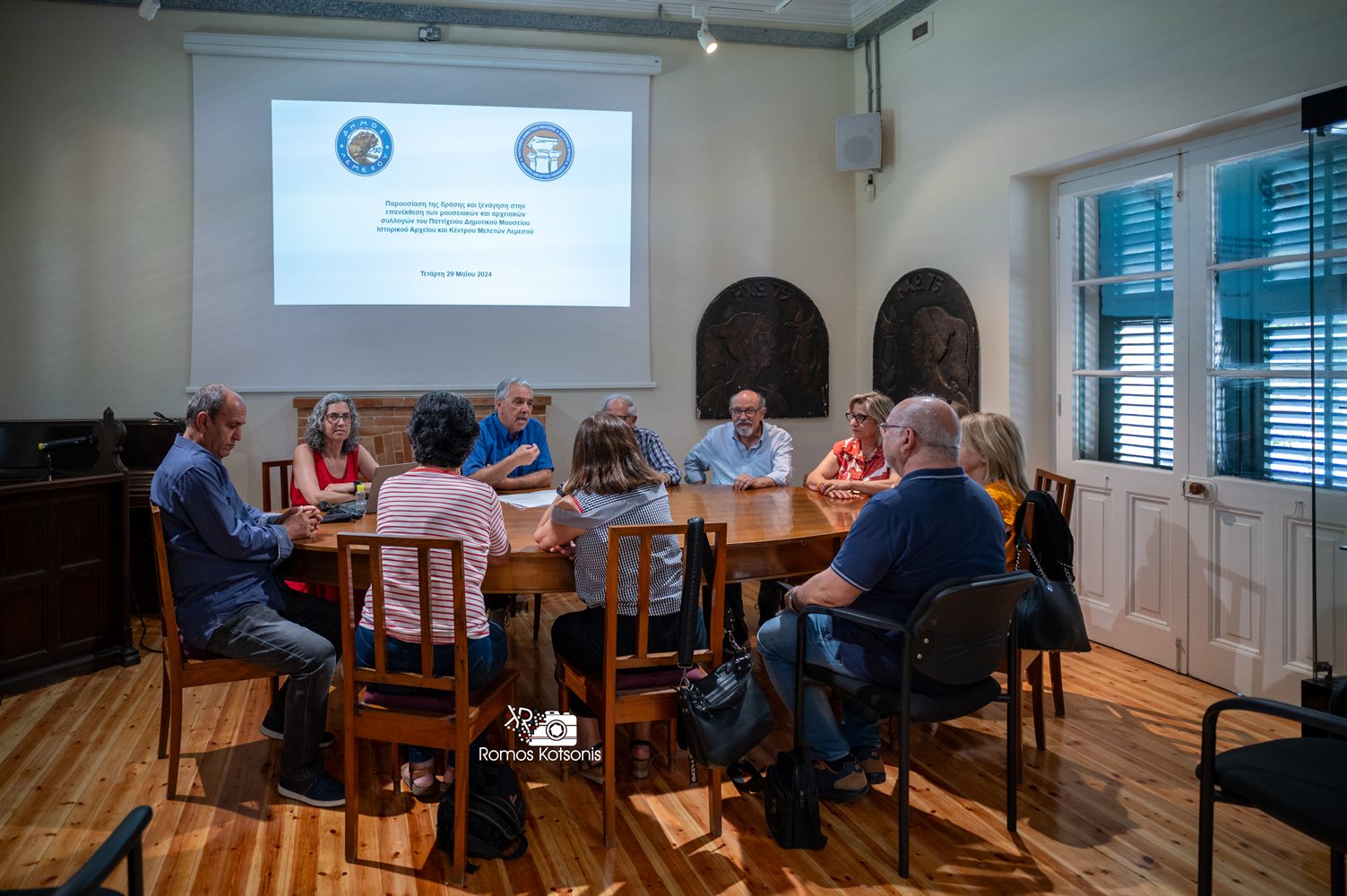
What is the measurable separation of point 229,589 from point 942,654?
7.01 ft

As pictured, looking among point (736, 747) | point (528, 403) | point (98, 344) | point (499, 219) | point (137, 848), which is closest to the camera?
point (137, 848)

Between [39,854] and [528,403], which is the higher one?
[528,403]

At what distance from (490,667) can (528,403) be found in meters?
2.05

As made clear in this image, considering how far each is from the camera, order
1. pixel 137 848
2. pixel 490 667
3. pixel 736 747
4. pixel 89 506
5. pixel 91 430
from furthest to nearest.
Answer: pixel 91 430, pixel 89 506, pixel 490 667, pixel 736 747, pixel 137 848

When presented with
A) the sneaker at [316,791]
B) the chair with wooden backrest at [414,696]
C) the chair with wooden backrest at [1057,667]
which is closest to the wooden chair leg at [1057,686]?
the chair with wooden backrest at [1057,667]

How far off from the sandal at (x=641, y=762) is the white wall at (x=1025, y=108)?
292cm

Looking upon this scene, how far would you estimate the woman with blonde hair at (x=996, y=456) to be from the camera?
3160mm

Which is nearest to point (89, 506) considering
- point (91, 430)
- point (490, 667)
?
point (91, 430)

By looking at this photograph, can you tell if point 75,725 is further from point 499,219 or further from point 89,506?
point 499,219

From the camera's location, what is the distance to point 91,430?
4859 millimetres

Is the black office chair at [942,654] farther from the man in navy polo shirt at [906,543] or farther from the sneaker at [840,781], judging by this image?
the sneaker at [840,781]

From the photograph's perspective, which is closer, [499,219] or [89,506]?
[89,506]

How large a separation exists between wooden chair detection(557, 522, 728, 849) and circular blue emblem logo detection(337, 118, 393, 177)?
4.01m

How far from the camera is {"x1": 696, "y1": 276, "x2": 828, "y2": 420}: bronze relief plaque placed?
620 cm
